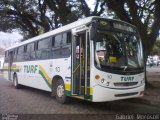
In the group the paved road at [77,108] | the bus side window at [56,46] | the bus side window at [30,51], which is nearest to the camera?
the paved road at [77,108]

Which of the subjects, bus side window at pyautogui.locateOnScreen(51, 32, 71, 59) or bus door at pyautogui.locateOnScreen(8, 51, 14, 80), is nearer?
bus side window at pyautogui.locateOnScreen(51, 32, 71, 59)

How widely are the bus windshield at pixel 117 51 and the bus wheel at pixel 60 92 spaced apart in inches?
102

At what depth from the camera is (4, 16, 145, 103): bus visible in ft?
29.2

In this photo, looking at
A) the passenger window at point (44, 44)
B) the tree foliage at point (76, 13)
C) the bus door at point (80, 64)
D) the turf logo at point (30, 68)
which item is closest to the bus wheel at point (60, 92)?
the bus door at point (80, 64)

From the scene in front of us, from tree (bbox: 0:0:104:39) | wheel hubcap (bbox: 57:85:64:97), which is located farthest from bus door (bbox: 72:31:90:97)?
tree (bbox: 0:0:104:39)

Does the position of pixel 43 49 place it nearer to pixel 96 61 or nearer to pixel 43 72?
pixel 43 72

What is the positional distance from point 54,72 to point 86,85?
268 cm

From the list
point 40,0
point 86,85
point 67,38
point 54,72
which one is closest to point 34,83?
point 54,72

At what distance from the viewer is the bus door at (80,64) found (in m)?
9.42

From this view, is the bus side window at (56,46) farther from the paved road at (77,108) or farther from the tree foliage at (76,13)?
the tree foliage at (76,13)

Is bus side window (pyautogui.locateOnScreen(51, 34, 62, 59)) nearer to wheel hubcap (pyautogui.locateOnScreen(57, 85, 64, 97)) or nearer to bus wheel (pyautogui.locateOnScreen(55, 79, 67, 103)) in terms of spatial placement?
bus wheel (pyautogui.locateOnScreen(55, 79, 67, 103))

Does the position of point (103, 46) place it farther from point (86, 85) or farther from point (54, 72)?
point (54, 72)

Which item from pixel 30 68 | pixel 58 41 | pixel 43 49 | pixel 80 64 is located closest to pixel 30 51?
pixel 30 68

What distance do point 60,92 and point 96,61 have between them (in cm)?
287
